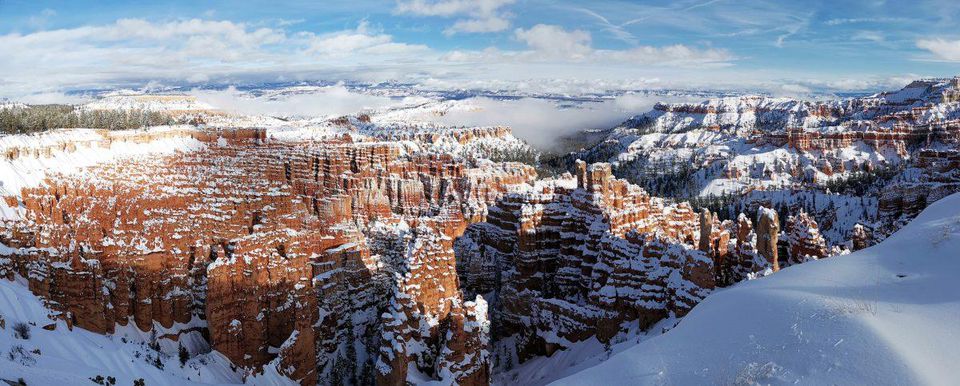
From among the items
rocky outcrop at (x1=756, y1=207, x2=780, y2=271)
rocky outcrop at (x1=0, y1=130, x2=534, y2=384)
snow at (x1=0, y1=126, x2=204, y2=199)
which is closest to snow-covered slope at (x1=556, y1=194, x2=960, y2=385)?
rocky outcrop at (x1=0, y1=130, x2=534, y2=384)

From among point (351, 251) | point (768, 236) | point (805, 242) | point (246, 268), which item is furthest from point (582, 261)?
point (246, 268)

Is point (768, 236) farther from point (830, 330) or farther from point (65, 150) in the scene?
point (65, 150)

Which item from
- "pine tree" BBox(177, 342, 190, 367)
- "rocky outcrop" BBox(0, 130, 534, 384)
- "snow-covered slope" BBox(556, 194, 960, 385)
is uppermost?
"snow-covered slope" BBox(556, 194, 960, 385)

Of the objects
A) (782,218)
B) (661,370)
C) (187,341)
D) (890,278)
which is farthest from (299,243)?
(782,218)

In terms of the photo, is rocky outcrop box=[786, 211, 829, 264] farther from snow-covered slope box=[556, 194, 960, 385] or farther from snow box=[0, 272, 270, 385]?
Answer: snow box=[0, 272, 270, 385]

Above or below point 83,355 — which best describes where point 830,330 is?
above

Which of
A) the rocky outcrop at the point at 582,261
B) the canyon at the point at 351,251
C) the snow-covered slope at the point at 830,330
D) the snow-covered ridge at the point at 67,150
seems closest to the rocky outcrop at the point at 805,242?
the canyon at the point at 351,251

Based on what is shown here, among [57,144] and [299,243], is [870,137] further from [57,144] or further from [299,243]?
[57,144]

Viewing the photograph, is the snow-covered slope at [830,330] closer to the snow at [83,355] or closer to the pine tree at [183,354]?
the snow at [83,355]

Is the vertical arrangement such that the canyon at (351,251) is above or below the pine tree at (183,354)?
above
